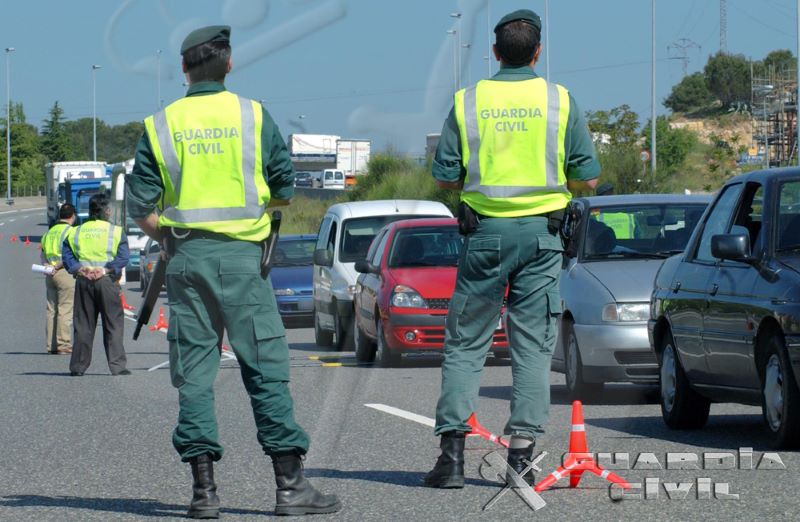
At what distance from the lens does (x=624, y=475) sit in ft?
24.4

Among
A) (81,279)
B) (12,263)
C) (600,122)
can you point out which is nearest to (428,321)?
(81,279)

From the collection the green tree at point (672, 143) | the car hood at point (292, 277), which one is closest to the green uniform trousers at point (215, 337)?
the car hood at point (292, 277)

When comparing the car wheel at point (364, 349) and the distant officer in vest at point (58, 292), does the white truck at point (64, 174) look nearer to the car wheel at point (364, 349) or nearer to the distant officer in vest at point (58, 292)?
the distant officer in vest at point (58, 292)

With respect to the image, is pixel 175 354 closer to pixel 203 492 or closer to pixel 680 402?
pixel 203 492

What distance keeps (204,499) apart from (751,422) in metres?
4.63

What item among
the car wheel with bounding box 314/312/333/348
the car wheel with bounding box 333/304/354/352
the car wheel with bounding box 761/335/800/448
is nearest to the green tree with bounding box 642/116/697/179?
the car wheel with bounding box 314/312/333/348

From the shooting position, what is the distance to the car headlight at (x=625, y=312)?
11539mm

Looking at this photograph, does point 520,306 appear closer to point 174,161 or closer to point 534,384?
point 534,384

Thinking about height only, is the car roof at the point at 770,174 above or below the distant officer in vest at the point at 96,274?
above

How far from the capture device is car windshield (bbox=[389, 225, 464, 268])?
16797 millimetres

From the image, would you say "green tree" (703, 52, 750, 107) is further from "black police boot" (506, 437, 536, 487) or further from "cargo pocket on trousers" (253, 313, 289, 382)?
"cargo pocket on trousers" (253, 313, 289, 382)

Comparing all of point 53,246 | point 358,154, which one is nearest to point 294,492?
point 53,246

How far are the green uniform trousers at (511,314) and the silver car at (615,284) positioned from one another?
3643 millimetres

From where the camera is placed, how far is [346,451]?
8.56 metres
